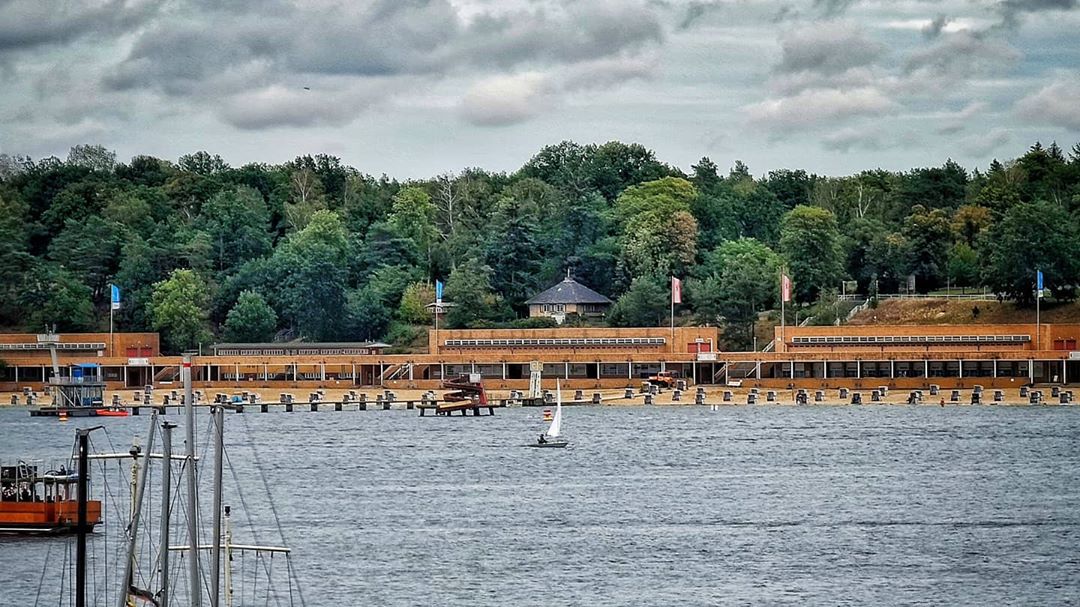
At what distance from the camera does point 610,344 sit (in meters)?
156

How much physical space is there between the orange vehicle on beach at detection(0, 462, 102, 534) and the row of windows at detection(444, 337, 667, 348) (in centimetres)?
8916

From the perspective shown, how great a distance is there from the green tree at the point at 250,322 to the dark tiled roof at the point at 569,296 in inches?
839

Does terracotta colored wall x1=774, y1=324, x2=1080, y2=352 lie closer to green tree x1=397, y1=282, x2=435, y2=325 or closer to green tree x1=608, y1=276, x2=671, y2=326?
green tree x1=608, y1=276, x2=671, y2=326

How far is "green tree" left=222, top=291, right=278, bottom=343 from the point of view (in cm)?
16738

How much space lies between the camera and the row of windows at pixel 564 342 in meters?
155

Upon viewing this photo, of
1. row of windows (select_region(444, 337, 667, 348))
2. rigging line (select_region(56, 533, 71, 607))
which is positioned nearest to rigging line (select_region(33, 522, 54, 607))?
rigging line (select_region(56, 533, 71, 607))

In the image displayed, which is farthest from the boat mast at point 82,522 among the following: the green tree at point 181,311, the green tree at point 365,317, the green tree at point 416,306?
the green tree at point 416,306

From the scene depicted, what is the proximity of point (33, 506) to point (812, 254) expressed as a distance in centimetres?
11239

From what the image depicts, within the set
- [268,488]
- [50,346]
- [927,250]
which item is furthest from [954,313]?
[268,488]

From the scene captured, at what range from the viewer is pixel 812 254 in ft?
563

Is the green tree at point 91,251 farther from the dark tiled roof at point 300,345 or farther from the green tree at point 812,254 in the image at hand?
the green tree at point 812,254

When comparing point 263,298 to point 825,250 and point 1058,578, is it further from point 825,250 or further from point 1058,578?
point 1058,578

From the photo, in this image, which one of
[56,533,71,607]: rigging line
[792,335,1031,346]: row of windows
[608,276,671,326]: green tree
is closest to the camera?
[56,533,71,607]: rigging line

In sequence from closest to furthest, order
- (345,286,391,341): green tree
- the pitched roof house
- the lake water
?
the lake water → (345,286,391,341): green tree → the pitched roof house
